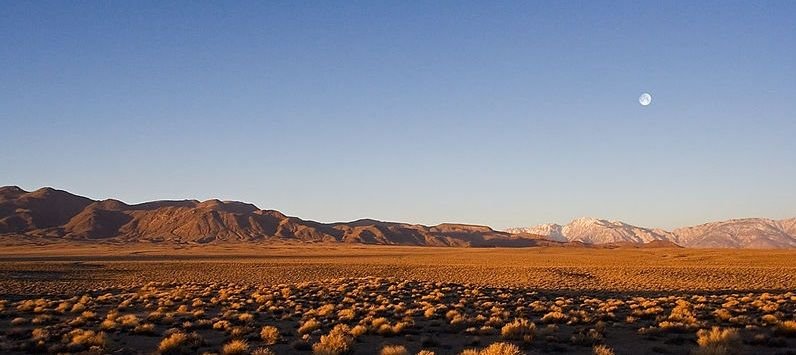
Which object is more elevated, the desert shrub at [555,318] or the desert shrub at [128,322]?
the desert shrub at [555,318]

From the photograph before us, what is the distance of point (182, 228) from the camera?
633ft

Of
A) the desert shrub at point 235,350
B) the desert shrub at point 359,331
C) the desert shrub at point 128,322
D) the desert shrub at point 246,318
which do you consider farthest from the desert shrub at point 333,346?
the desert shrub at point 128,322

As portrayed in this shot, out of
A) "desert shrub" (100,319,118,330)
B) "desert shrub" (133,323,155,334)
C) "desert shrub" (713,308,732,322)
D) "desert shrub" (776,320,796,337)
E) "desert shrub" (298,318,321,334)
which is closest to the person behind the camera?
"desert shrub" (776,320,796,337)

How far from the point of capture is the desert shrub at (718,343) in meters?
11.8

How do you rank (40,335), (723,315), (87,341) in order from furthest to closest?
(723,315)
(40,335)
(87,341)

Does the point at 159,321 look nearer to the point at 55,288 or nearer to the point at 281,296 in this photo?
the point at 281,296

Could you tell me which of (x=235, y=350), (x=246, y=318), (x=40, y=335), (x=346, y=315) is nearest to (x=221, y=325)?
(x=246, y=318)

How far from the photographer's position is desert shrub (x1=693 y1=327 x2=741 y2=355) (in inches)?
464

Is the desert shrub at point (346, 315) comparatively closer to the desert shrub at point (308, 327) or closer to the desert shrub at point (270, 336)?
the desert shrub at point (308, 327)

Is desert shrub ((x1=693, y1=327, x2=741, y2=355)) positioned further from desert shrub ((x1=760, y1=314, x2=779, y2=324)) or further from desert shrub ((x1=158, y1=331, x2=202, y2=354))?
desert shrub ((x1=158, y1=331, x2=202, y2=354))

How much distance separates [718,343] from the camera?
1296 centimetres

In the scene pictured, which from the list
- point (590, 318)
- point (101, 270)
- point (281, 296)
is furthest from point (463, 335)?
point (101, 270)

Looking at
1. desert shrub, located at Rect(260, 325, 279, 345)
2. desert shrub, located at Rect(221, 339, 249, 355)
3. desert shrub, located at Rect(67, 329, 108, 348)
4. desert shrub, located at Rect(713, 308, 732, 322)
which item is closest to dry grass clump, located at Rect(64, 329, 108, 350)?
desert shrub, located at Rect(67, 329, 108, 348)

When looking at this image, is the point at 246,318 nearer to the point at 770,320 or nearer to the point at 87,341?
the point at 87,341
